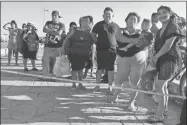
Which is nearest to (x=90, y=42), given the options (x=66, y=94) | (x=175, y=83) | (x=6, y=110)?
(x=66, y=94)

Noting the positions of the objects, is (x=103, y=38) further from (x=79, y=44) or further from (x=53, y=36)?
(x=53, y=36)

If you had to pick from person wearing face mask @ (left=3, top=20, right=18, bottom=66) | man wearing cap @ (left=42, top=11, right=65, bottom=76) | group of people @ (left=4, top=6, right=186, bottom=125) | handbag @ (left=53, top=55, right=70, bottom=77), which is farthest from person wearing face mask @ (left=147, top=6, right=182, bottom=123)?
person wearing face mask @ (left=3, top=20, right=18, bottom=66)

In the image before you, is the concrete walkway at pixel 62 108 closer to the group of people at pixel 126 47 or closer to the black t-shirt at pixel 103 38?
the group of people at pixel 126 47

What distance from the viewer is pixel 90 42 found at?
5.64 meters

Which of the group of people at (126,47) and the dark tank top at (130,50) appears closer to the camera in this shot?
the group of people at (126,47)

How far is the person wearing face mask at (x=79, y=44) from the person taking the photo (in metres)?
5.54

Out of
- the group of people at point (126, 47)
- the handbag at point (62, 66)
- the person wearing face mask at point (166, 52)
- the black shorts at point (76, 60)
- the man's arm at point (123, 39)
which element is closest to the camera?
the person wearing face mask at point (166, 52)

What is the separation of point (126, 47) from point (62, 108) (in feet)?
4.88

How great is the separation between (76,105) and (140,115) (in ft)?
3.75

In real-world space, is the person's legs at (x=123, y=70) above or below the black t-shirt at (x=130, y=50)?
below

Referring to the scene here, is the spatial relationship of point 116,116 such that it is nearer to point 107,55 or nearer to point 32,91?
→ point 107,55

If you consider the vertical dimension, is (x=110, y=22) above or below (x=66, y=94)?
above

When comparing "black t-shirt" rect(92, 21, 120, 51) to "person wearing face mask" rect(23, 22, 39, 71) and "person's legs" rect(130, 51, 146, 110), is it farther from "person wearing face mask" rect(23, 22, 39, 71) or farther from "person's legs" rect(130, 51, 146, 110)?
"person wearing face mask" rect(23, 22, 39, 71)

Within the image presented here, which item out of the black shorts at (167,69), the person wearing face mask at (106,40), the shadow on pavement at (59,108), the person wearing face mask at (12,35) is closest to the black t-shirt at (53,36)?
the shadow on pavement at (59,108)
